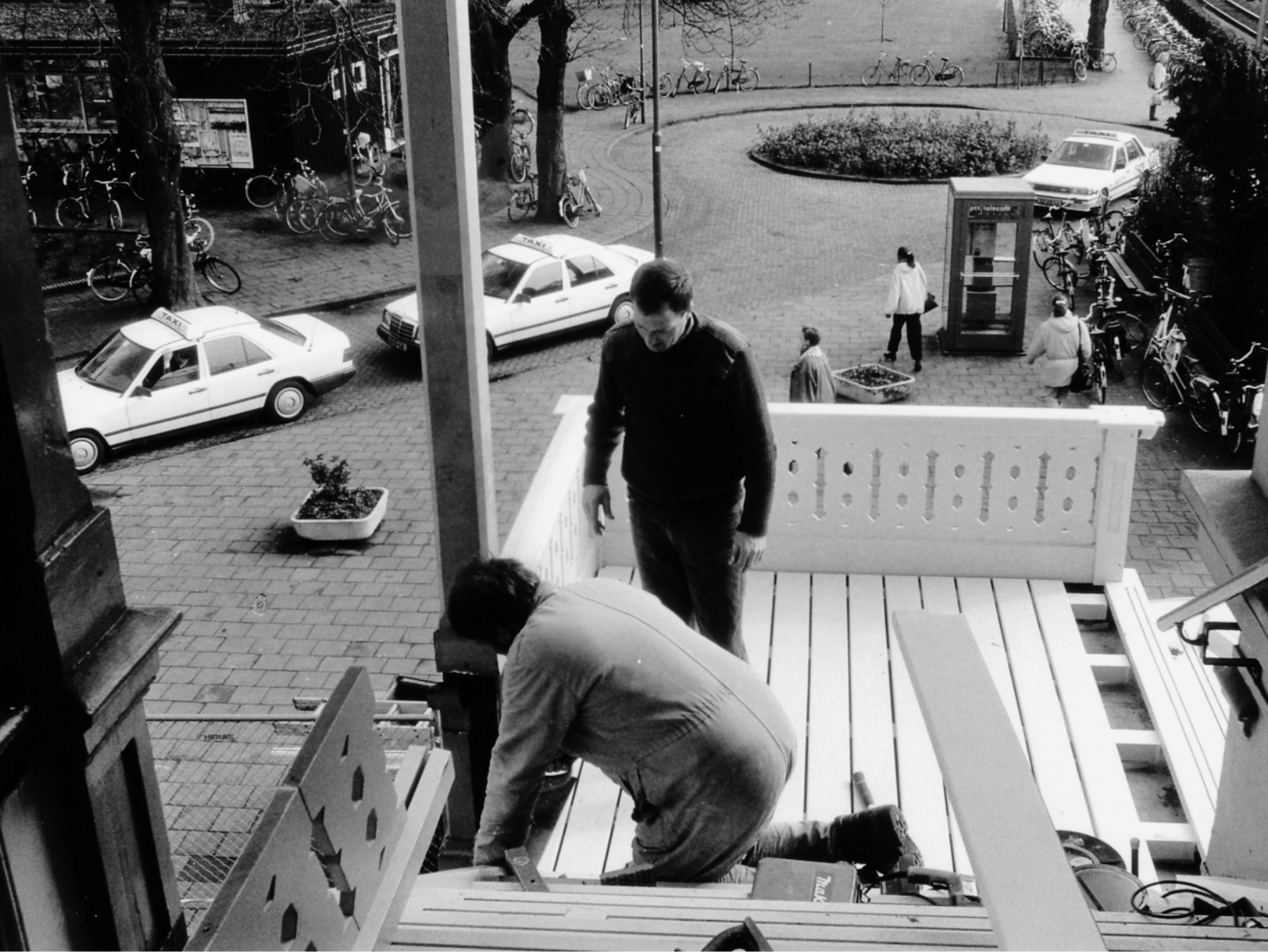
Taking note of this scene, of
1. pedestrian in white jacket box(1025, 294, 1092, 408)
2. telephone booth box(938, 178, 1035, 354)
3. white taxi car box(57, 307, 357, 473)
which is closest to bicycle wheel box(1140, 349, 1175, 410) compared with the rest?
pedestrian in white jacket box(1025, 294, 1092, 408)

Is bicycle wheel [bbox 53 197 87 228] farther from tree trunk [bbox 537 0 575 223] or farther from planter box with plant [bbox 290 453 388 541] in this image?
planter box with plant [bbox 290 453 388 541]

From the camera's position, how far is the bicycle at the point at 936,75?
128 ft

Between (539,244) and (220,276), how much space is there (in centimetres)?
501

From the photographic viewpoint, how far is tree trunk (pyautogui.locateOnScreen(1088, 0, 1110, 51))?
4056 centimetres

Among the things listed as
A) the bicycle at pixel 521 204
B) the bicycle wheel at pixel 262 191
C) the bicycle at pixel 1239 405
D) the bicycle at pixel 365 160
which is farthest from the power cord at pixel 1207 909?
the bicycle wheel at pixel 262 191

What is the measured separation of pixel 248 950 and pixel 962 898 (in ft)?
7.51

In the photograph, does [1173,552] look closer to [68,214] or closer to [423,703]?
[423,703]

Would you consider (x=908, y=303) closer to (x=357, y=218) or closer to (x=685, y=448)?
(x=357, y=218)

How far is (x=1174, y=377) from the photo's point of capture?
14.0 meters

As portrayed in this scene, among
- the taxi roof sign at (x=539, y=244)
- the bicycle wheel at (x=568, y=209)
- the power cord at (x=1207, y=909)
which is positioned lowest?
the bicycle wheel at (x=568, y=209)

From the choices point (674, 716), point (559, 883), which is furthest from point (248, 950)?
point (559, 883)

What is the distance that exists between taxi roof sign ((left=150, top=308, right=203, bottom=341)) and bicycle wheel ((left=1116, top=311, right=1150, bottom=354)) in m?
9.97

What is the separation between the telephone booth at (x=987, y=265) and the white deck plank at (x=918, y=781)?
Answer: 10.6 m

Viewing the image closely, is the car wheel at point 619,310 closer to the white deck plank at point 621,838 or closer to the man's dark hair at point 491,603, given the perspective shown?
the white deck plank at point 621,838
